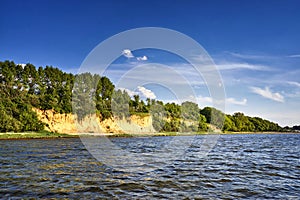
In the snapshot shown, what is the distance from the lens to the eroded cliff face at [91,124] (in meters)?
78.9

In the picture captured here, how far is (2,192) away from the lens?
12.4 m

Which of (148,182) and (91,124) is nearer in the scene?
(148,182)

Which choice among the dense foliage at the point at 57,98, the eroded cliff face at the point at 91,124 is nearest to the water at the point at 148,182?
the dense foliage at the point at 57,98

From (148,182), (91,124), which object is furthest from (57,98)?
(148,182)

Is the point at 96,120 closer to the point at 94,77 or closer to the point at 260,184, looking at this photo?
the point at 94,77

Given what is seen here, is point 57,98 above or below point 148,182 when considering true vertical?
above

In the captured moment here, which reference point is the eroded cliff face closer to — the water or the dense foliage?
the dense foliage

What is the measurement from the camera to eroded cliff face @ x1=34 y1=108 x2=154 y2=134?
259 ft

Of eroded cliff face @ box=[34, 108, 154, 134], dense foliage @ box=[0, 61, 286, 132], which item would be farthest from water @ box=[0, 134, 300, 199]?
eroded cliff face @ box=[34, 108, 154, 134]

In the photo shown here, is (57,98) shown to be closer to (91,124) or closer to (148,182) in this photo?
(91,124)

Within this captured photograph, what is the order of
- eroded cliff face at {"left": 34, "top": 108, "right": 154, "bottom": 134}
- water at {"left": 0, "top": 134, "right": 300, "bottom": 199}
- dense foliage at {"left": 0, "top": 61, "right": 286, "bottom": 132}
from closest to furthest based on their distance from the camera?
water at {"left": 0, "top": 134, "right": 300, "bottom": 199}
dense foliage at {"left": 0, "top": 61, "right": 286, "bottom": 132}
eroded cliff face at {"left": 34, "top": 108, "right": 154, "bottom": 134}

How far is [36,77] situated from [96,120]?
2451 centimetres

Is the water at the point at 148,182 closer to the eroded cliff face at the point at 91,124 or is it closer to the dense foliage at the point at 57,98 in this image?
the dense foliage at the point at 57,98

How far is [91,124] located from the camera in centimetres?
9131
